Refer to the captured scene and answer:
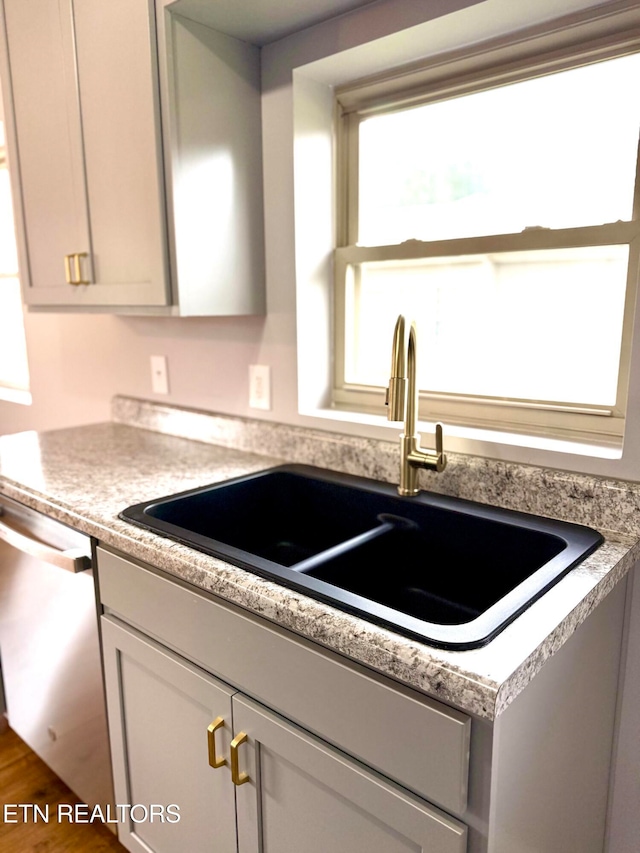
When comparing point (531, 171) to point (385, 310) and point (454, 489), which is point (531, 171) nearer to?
point (385, 310)

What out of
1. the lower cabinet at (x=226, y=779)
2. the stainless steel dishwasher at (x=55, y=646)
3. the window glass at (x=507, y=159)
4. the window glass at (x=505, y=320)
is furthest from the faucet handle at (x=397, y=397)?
the stainless steel dishwasher at (x=55, y=646)

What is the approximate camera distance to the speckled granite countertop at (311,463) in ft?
2.48

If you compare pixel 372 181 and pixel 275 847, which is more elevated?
pixel 372 181

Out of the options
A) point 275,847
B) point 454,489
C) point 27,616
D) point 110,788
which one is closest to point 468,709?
point 275,847

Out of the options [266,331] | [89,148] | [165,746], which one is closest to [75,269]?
[89,148]

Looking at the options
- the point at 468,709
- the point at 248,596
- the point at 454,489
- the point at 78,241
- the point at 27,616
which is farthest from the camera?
the point at 78,241

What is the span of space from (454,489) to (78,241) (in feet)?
4.06

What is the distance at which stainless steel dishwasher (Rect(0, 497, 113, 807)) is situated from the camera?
137cm

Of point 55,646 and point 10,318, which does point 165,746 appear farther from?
point 10,318

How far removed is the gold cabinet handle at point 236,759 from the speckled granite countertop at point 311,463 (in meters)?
0.24

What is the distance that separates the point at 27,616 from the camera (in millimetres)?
1629

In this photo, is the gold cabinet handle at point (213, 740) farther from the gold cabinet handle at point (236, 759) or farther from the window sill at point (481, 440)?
the window sill at point (481, 440)

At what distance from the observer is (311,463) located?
5.30 feet

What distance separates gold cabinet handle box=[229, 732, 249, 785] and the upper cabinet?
0.97 metres
